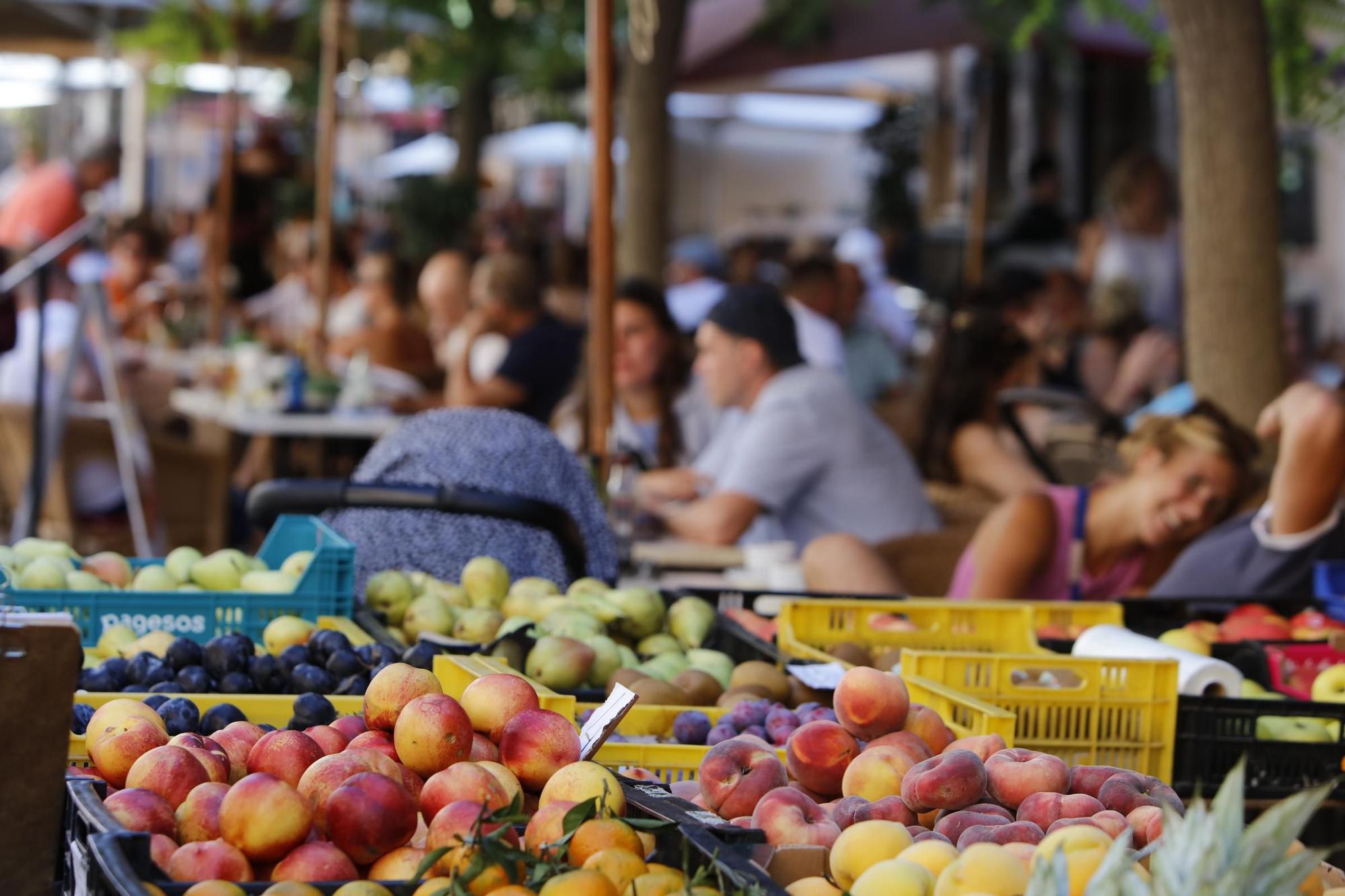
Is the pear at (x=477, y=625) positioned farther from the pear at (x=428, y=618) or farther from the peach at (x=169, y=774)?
the peach at (x=169, y=774)

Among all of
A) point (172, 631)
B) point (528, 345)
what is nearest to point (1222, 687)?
point (172, 631)

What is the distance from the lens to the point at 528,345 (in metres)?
8.33

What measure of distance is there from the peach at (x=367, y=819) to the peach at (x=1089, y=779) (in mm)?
881

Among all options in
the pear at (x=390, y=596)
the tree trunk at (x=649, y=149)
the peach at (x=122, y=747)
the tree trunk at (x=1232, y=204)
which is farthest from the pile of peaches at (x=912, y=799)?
the tree trunk at (x=649, y=149)

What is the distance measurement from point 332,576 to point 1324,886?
→ 6.61ft

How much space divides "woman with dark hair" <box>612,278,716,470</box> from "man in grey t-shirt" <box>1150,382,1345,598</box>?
9.55 feet

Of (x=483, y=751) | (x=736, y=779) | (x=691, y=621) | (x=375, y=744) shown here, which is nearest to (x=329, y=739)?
(x=375, y=744)

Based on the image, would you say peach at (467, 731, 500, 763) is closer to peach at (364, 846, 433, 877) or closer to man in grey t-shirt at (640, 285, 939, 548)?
peach at (364, 846, 433, 877)

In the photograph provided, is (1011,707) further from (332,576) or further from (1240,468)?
(1240,468)

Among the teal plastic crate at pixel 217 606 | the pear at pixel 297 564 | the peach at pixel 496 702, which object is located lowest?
the teal plastic crate at pixel 217 606

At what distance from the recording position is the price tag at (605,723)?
2.11 metres

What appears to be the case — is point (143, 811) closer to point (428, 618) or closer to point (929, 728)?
point (929, 728)

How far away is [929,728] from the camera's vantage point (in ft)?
7.79

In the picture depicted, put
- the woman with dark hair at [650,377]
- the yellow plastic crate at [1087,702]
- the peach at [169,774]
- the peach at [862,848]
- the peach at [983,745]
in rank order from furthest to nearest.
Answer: the woman with dark hair at [650,377]
the yellow plastic crate at [1087,702]
the peach at [983,745]
the peach at [169,774]
the peach at [862,848]
